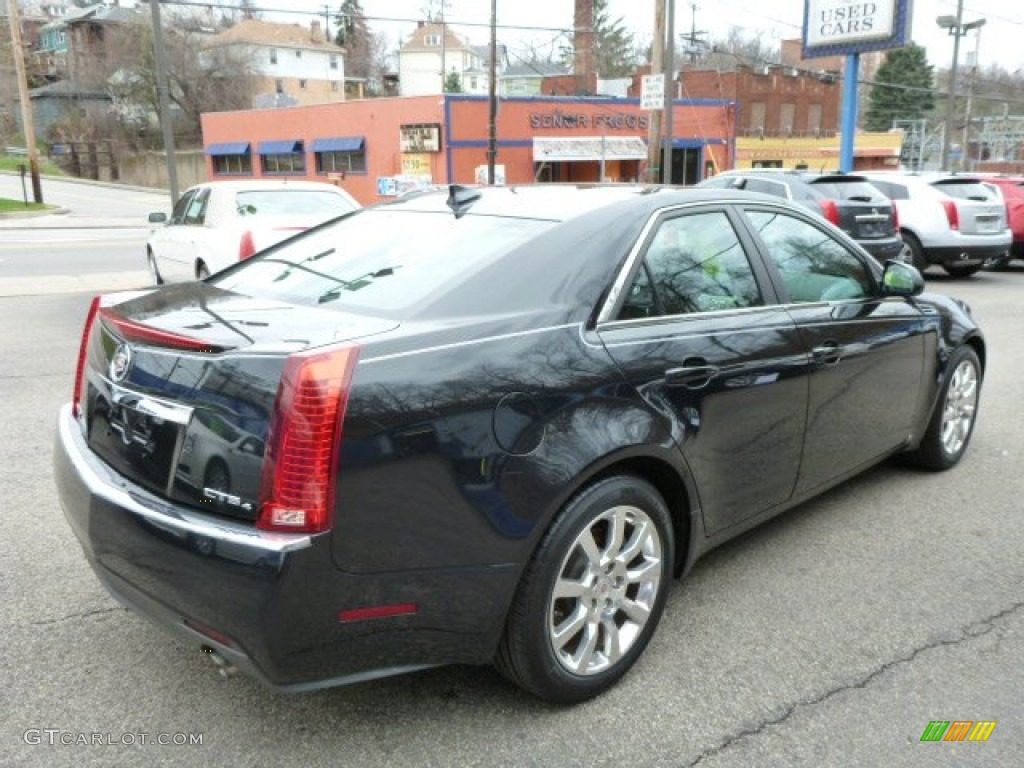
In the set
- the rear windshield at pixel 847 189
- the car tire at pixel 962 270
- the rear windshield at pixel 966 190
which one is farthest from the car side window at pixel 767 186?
the car tire at pixel 962 270

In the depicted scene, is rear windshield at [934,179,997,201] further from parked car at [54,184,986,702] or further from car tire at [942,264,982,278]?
parked car at [54,184,986,702]

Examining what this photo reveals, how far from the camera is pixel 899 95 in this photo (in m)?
85.0

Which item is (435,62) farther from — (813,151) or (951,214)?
(951,214)

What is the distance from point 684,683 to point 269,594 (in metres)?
1.47

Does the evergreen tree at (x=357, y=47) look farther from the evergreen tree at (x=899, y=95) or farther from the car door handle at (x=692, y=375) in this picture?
the car door handle at (x=692, y=375)

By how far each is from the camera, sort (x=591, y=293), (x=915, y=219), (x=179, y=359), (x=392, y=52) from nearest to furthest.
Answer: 1. (x=179, y=359)
2. (x=591, y=293)
3. (x=915, y=219)
4. (x=392, y=52)

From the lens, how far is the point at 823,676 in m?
2.96

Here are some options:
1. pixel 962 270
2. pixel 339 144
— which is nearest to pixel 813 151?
pixel 339 144

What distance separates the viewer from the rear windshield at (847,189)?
12641 mm

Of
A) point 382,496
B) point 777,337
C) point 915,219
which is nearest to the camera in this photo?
point 382,496

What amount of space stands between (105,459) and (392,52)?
339 ft

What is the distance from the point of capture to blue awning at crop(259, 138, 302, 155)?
A: 42.6 meters

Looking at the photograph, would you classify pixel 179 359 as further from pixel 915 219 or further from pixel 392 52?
pixel 392 52

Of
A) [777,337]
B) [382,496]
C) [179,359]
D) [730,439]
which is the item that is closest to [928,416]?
[777,337]
